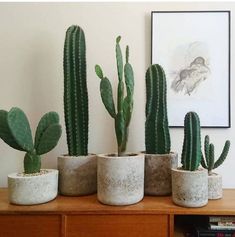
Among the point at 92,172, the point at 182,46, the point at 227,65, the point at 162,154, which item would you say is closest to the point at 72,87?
the point at 92,172

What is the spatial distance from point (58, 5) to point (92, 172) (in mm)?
834

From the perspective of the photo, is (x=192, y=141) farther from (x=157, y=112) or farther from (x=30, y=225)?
(x=30, y=225)

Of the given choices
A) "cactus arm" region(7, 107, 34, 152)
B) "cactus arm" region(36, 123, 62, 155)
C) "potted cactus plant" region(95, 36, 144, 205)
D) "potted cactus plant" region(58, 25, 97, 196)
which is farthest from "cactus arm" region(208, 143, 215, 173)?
"cactus arm" region(7, 107, 34, 152)

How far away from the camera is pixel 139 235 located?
0.91 m

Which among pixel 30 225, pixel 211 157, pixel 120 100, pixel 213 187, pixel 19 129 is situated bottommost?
pixel 30 225

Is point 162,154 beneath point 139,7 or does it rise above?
beneath

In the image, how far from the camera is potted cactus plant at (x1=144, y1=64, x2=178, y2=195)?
1037 millimetres

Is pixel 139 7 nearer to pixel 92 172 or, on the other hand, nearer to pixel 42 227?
pixel 92 172

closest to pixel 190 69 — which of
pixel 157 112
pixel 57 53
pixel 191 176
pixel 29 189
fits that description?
pixel 157 112

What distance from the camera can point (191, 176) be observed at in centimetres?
91

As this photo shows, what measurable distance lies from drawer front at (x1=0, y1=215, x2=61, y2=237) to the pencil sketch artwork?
79 centimetres

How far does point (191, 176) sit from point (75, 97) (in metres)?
0.56

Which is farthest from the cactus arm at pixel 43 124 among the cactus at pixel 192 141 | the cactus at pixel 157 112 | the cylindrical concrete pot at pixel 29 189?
the cactus at pixel 192 141

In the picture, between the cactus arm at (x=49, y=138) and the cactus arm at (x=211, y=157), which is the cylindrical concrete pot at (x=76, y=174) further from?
the cactus arm at (x=211, y=157)
